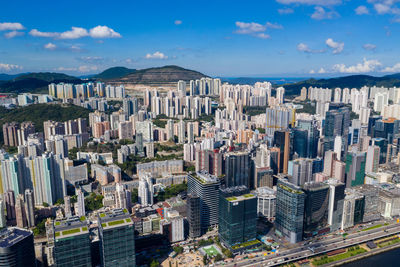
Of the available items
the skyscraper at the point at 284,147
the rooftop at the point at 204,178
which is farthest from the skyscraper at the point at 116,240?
the skyscraper at the point at 284,147

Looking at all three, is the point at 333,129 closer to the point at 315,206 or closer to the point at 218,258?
the point at 315,206

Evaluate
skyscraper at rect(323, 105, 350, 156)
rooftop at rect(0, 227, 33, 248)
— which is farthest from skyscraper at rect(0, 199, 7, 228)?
skyscraper at rect(323, 105, 350, 156)

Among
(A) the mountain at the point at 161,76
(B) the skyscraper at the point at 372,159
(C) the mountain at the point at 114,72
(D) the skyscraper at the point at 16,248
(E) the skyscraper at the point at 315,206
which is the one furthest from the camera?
(C) the mountain at the point at 114,72

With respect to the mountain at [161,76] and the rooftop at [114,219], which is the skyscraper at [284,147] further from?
the mountain at [161,76]

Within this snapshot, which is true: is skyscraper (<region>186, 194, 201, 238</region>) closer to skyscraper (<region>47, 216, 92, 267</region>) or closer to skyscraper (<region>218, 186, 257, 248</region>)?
skyscraper (<region>218, 186, 257, 248</region>)

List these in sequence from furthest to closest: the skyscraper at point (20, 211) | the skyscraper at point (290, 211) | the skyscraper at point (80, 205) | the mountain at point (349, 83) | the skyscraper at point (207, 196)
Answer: the mountain at point (349, 83), the skyscraper at point (80, 205), the skyscraper at point (207, 196), the skyscraper at point (20, 211), the skyscraper at point (290, 211)

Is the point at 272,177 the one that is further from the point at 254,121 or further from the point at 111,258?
the point at 254,121
